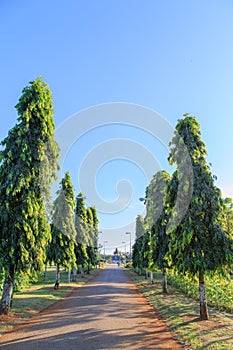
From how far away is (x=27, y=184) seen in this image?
488 inches

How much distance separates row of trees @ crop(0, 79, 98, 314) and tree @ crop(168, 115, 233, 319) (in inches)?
229

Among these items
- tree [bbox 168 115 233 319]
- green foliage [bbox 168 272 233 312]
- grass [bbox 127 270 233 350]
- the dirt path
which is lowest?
the dirt path

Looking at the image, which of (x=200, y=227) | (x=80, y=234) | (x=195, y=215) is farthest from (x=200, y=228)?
(x=80, y=234)

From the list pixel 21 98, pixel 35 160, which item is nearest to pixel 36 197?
pixel 35 160

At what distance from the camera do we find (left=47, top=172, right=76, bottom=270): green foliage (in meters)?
22.5

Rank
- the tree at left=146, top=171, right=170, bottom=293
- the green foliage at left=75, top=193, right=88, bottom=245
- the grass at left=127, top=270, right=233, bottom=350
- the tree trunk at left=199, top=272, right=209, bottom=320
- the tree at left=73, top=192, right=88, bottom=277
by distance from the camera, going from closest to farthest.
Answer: the grass at left=127, top=270, right=233, bottom=350, the tree trunk at left=199, top=272, right=209, bottom=320, the tree at left=146, top=171, right=170, bottom=293, the tree at left=73, top=192, right=88, bottom=277, the green foliage at left=75, top=193, right=88, bottom=245

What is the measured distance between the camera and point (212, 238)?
10.8m

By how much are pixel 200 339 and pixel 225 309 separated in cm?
597

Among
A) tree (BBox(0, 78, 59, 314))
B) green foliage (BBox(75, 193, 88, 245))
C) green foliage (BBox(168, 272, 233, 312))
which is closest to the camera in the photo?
tree (BBox(0, 78, 59, 314))

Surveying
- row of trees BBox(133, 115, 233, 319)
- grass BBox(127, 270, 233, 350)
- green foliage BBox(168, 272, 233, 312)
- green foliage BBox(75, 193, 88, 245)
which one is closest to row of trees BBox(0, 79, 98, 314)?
row of trees BBox(133, 115, 233, 319)

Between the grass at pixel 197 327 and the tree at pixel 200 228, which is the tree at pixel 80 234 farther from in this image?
the tree at pixel 200 228

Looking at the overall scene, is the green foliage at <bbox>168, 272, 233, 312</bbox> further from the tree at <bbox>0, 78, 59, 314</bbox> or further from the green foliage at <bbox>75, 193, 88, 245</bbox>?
the green foliage at <bbox>75, 193, 88, 245</bbox>

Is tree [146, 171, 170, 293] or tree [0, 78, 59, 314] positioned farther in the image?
tree [146, 171, 170, 293]

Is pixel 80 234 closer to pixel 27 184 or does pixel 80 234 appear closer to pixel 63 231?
pixel 63 231
